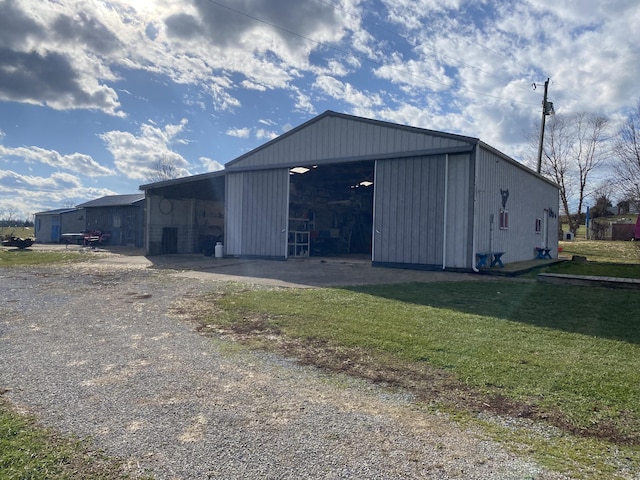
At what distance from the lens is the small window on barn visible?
43.5ft

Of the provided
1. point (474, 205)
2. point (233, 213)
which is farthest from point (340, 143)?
point (233, 213)

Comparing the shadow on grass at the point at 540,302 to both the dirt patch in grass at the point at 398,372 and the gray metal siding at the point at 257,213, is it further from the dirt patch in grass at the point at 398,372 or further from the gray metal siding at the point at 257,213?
the gray metal siding at the point at 257,213

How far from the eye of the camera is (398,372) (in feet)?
12.8

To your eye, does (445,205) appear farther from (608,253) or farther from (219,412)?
(608,253)

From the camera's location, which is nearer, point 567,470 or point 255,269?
point 567,470

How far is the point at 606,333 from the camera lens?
532 centimetres

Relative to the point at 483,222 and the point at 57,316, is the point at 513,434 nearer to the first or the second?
the point at 57,316

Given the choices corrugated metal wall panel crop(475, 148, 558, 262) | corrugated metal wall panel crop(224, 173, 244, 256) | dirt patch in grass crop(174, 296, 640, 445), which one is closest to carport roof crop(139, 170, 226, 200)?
corrugated metal wall panel crop(224, 173, 244, 256)

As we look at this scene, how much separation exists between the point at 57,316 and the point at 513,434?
606 cm

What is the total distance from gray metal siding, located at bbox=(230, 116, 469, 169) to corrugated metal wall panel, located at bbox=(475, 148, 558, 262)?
1669 millimetres

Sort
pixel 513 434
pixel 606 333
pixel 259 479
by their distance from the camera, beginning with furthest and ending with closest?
pixel 606 333 → pixel 513 434 → pixel 259 479

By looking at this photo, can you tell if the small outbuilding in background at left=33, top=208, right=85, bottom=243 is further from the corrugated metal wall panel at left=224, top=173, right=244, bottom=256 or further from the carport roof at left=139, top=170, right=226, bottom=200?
the corrugated metal wall panel at left=224, top=173, right=244, bottom=256

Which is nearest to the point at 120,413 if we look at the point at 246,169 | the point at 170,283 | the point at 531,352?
the point at 531,352

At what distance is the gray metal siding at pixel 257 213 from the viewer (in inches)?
592
